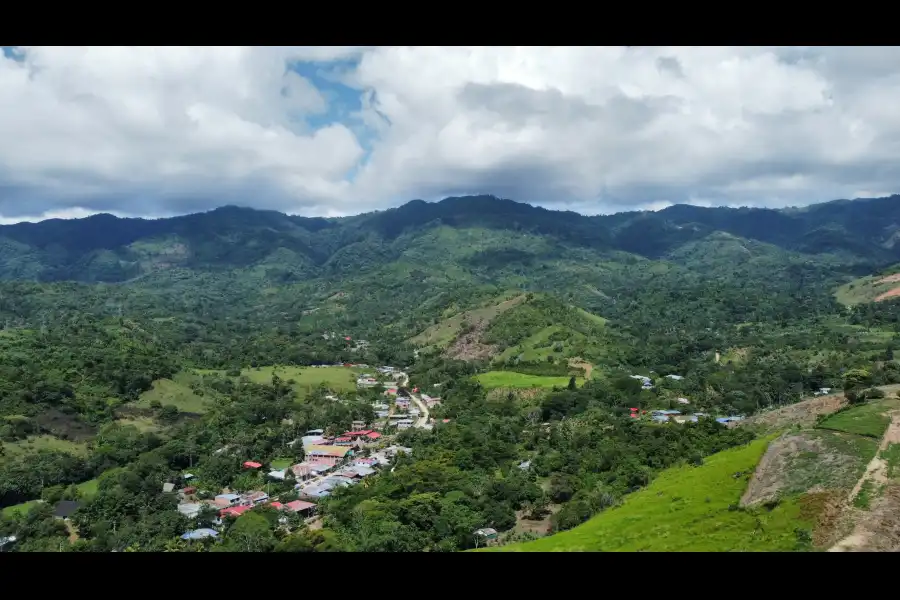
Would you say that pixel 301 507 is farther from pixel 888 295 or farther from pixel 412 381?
pixel 888 295

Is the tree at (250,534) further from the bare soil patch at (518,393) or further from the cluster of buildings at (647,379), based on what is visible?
the cluster of buildings at (647,379)

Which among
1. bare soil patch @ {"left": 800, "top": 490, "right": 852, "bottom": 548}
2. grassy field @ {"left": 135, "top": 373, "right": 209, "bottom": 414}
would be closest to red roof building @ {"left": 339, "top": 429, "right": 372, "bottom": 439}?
grassy field @ {"left": 135, "top": 373, "right": 209, "bottom": 414}

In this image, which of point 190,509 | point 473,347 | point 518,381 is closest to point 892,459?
point 190,509

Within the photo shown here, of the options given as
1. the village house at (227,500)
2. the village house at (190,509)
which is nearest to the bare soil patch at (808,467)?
the village house at (190,509)

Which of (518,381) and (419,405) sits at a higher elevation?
(518,381)

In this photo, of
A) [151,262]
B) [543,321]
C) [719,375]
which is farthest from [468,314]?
[151,262]

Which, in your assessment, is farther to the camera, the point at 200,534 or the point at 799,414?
the point at 799,414

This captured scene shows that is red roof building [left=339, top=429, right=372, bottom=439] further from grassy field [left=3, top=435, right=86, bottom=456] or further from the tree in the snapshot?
grassy field [left=3, top=435, right=86, bottom=456]
